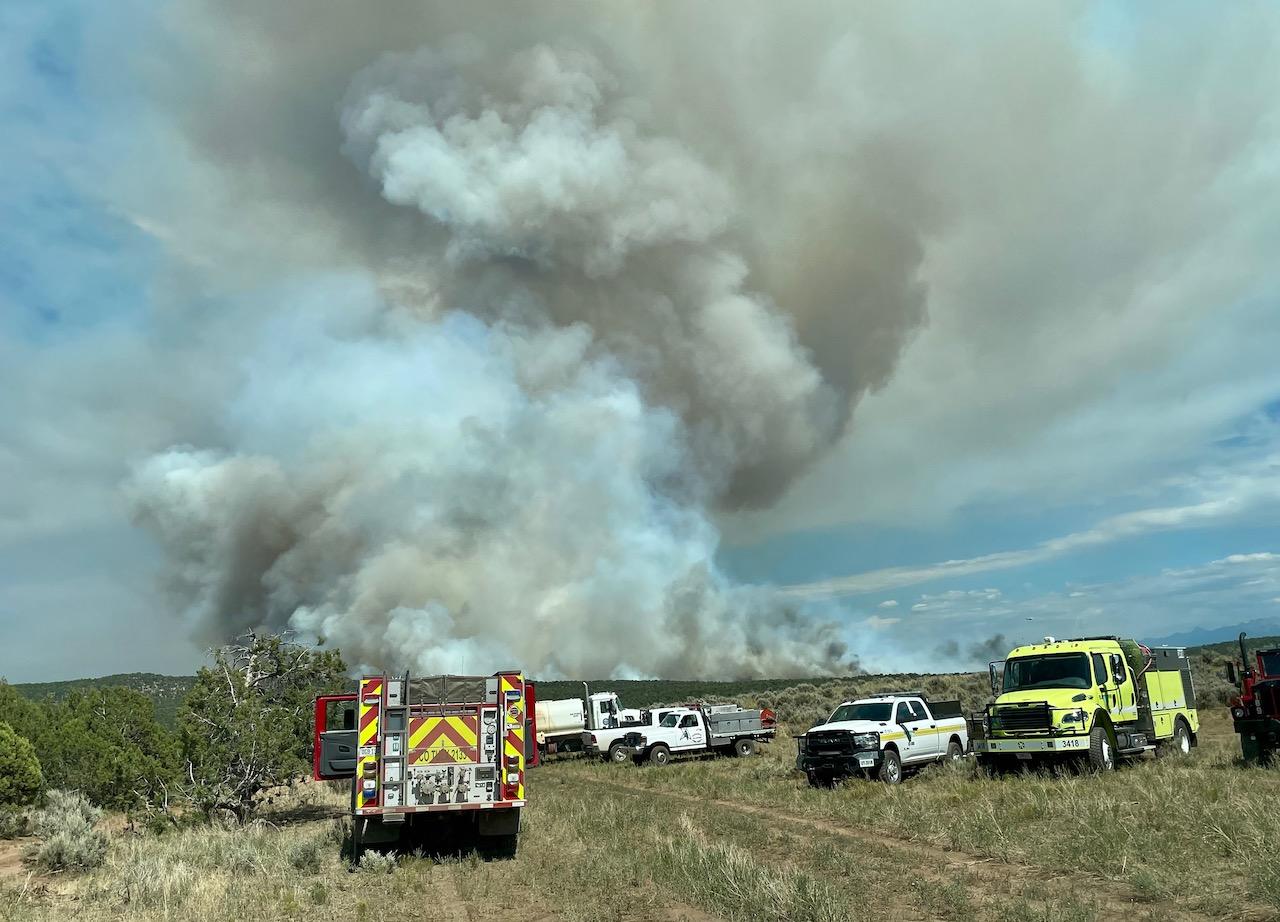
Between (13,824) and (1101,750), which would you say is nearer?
(1101,750)

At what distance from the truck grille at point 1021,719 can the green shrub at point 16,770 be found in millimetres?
20101

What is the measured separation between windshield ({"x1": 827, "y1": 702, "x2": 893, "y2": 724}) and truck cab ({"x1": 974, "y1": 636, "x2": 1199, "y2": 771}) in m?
2.22

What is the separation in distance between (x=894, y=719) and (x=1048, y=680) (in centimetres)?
353

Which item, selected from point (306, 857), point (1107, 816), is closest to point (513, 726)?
point (306, 857)

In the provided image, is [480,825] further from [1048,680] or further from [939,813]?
[1048,680]

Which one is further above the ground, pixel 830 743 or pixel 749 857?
pixel 830 743

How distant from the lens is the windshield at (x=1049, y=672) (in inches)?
737

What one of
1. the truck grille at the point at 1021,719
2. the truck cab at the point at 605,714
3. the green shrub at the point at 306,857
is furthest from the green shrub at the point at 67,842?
the truck cab at the point at 605,714

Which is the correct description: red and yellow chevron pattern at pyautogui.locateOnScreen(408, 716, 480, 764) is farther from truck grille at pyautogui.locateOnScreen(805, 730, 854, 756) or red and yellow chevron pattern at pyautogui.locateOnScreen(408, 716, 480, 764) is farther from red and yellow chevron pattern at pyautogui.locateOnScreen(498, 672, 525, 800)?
truck grille at pyautogui.locateOnScreen(805, 730, 854, 756)

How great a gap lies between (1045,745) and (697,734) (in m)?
16.5

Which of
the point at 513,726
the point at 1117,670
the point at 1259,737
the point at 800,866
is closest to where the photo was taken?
the point at 800,866

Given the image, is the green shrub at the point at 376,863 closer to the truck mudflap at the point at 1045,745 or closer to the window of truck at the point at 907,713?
the truck mudflap at the point at 1045,745

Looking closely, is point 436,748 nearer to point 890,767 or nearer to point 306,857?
point 306,857

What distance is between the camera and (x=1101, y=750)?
17859mm
